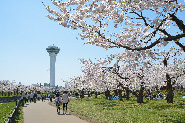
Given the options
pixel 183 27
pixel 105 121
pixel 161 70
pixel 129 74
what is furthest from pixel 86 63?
pixel 183 27

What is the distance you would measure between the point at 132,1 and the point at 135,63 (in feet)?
17.4

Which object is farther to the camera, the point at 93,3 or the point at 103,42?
the point at 103,42

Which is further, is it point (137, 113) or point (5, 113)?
point (5, 113)

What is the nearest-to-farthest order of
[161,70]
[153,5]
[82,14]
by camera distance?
[153,5], [82,14], [161,70]

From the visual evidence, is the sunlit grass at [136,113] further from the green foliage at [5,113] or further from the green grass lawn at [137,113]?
the green foliage at [5,113]

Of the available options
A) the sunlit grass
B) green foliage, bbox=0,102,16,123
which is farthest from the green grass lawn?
green foliage, bbox=0,102,16,123

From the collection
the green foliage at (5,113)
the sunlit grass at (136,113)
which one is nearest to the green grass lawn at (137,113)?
the sunlit grass at (136,113)

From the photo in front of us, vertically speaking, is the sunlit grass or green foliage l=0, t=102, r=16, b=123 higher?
the sunlit grass

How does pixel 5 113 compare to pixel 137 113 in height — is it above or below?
below

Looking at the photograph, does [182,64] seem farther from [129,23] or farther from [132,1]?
[132,1]

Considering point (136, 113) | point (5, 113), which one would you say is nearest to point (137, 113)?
point (136, 113)

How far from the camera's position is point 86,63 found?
2475 centimetres

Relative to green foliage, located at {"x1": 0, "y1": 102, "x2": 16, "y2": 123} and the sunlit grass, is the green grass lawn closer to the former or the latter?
the sunlit grass

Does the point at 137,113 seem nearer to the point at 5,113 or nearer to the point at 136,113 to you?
the point at 136,113
